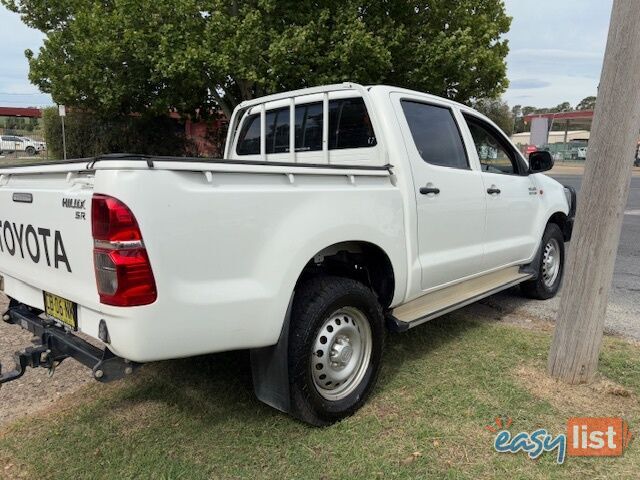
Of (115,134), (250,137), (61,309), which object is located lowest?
(61,309)

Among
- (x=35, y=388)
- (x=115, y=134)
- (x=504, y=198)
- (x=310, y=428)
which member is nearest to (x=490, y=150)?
(x=504, y=198)

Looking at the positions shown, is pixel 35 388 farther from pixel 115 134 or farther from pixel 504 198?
pixel 115 134

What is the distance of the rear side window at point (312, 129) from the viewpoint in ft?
12.4

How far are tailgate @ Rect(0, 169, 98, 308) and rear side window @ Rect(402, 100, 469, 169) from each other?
7.36ft

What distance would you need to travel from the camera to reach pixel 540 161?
4957 mm

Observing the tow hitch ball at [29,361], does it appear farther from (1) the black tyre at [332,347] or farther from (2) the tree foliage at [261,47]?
(2) the tree foliage at [261,47]

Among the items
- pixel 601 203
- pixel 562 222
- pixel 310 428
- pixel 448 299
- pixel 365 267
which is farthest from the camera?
pixel 562 222

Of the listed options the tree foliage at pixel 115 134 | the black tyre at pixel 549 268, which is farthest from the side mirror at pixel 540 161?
Answer: the tree foliage at pixel 115 134

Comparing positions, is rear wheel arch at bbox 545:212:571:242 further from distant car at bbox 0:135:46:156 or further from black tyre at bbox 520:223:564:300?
distant car at bbox 0:135:46:156

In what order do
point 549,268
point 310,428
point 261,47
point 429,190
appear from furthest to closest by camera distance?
1. point 261,47
2. point 549,268
3. point 429,190
4. point 310,428

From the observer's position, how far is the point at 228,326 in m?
2.50

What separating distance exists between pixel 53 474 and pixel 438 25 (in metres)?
13.7

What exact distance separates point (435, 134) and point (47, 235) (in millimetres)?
2693

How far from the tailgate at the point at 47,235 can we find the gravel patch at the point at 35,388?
2.32 feet
